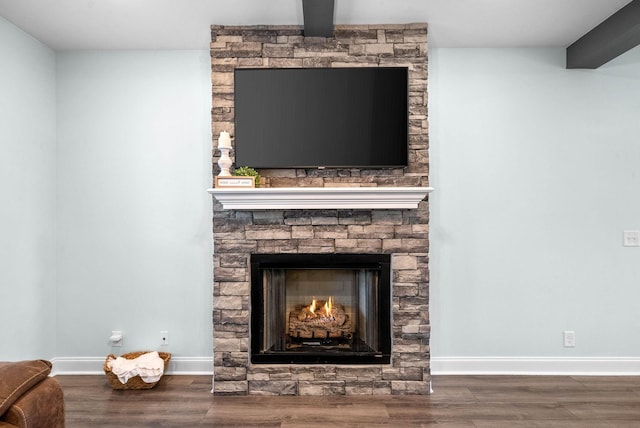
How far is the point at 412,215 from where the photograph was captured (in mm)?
3314

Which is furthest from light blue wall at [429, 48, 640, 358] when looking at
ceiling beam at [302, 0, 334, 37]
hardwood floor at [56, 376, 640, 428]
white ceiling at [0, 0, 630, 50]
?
ceiling beam at [302, 0, 334, 37]

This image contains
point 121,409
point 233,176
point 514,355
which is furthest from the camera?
point 514,355

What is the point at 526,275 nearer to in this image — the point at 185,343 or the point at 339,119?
the point at 339,119

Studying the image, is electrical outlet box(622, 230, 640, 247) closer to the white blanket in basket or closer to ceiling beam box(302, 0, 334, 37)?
ceiling beam box(302, 0, 334, 37)

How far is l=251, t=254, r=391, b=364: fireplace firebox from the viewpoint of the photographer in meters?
3.31

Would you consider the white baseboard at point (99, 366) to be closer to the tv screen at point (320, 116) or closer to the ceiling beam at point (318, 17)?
the tv screen at point (320, 116)

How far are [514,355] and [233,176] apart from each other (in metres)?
2.52

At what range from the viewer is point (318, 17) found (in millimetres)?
2967

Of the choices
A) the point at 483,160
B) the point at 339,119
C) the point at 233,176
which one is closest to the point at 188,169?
the point at 233,176

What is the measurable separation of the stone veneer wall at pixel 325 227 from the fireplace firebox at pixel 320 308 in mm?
61

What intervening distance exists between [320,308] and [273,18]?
6.84 feet

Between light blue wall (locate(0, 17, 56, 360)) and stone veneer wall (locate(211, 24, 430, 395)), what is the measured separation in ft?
4.42

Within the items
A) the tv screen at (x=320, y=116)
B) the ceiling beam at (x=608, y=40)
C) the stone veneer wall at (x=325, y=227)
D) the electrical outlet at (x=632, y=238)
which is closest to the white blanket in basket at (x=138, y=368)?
the stone veneer wall at (x=325, y=227)

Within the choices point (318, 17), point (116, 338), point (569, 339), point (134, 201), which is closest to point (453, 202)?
point (569, 339)
